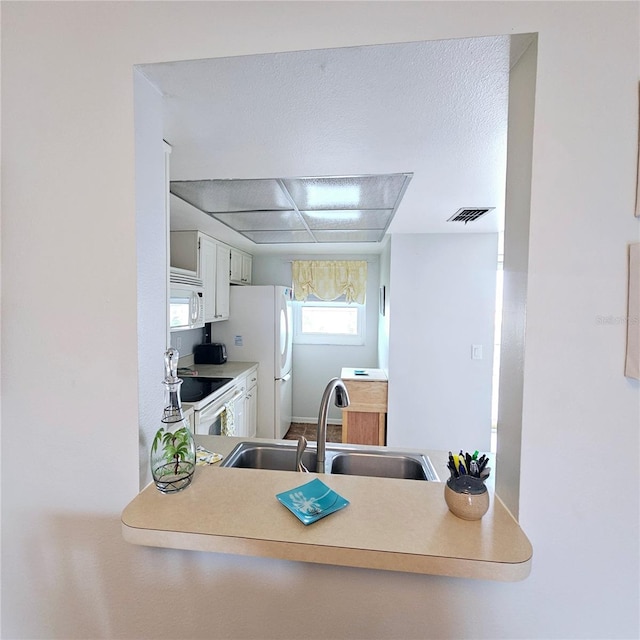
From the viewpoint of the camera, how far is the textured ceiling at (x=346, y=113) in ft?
2.41

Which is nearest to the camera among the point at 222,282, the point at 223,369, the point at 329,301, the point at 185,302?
the point at 185,302

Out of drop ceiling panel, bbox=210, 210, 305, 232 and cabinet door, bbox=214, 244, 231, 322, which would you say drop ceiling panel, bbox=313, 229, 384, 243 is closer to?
drop ceiling panel, bbox=210, 210, 305, 232

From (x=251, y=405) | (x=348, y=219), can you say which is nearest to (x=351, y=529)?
(x=348, y=219)

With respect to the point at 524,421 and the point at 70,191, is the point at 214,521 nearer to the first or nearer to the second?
the point at 524,421

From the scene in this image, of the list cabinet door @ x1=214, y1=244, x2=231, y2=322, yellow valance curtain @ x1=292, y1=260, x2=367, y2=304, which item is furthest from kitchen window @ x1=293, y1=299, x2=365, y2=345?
cabinet door @ x1=214, y1=244, x2=231, y2=322

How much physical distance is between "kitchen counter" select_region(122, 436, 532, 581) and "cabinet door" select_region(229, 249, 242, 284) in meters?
2.82

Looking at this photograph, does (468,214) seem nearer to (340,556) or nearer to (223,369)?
(340,556)

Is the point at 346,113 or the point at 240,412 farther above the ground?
the point at 346,113

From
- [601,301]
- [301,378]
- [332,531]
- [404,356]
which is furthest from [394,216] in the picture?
[301,378]

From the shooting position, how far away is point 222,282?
10.2 feet

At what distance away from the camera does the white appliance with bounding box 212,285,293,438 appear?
10.9 feet

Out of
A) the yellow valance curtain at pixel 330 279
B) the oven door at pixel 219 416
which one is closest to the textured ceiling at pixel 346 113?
the oven door at pixel 219 416

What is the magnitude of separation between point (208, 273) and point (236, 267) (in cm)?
75

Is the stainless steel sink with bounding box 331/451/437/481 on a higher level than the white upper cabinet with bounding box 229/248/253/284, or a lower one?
lower
